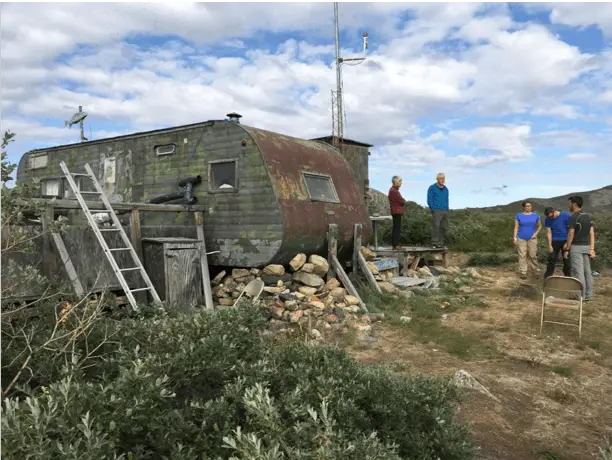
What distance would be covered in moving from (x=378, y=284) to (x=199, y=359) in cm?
873

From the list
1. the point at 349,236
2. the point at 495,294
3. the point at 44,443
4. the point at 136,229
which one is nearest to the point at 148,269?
the point at 136,229

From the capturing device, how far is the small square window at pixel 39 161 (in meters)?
14.3

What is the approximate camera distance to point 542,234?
19359 mm

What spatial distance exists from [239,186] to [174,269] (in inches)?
97.9

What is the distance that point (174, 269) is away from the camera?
8.88m

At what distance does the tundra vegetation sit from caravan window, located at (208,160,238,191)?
588cm

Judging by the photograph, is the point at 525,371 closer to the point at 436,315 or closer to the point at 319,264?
the point at 436,315

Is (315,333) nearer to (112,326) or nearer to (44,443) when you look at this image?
(112,326)

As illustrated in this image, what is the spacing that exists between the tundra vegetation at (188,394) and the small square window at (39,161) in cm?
1172

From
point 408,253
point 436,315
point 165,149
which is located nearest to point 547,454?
point 436,315

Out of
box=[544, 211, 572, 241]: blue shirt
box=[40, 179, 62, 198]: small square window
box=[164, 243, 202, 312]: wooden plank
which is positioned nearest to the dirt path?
box=[544, 211, 572, 241]: blue shirt

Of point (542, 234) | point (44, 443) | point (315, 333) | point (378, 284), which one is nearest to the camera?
point (44, 443)

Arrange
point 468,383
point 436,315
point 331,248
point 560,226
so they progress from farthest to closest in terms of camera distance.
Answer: point 560,226 < point 331,248 < point 436,315 < point 468,383

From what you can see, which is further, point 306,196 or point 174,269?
point 306,196
